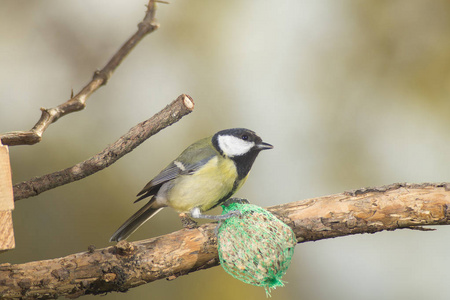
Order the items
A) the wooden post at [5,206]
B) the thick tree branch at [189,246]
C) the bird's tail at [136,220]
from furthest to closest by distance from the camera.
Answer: the bird's tail at [136,220] → the thick tree branch at [189,246] → the wooden post at [5,206]

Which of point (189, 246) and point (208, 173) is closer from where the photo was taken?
point (189, 246)

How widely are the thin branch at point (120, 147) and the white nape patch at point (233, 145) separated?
191 millimetres

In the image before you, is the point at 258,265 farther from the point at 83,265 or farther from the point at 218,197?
the point at 83,265

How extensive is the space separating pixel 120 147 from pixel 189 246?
324 mm

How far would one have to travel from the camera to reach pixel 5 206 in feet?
3.96

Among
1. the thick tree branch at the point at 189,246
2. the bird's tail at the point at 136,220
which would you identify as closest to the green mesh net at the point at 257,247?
the thick tree branch at the point at 189,246

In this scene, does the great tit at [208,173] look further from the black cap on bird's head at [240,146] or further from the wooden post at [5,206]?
the wooden post at [5,206]

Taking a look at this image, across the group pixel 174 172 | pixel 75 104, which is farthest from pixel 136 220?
pixel 75 104

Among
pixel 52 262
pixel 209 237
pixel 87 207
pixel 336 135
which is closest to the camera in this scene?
pixel 52 262

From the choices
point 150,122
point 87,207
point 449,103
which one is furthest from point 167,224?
point 449,103

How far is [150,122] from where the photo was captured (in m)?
1.43

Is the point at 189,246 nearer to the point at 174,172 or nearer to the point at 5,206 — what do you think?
the point at 174,172

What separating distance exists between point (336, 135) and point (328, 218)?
1.02 m

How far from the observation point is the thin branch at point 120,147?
1406 millimetres
